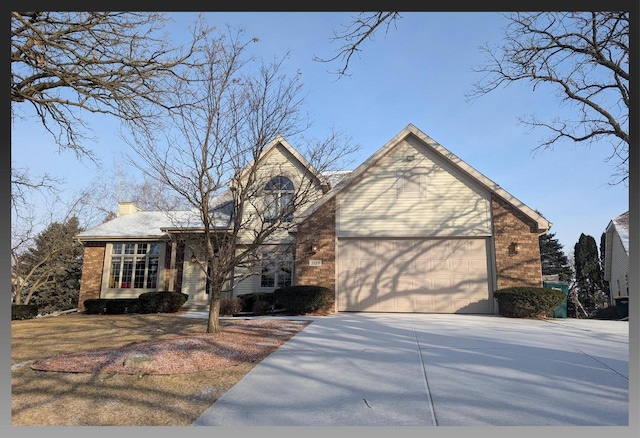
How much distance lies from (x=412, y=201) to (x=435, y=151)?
200cm

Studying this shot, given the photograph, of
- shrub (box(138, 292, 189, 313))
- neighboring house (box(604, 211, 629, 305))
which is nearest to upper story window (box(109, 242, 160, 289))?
shrub (box(138, 292, 189, 313))

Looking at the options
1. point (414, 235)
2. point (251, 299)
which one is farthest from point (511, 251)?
point (251, 299)

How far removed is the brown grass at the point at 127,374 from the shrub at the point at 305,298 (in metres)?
3.80

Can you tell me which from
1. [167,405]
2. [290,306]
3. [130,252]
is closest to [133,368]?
[167,405]

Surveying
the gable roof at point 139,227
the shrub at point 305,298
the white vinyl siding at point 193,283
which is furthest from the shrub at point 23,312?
the shrub at point 305,298

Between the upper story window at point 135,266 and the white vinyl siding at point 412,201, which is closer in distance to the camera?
the white vinyl siding at point 412,201

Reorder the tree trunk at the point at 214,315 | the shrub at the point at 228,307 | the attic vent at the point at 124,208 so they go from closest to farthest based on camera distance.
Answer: the tree trunk at the point at 214,315, the shrub at the point at 228,307, the attic vent at the point at 124,208

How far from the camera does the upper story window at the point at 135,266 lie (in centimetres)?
1847

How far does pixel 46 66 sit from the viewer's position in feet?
21.4

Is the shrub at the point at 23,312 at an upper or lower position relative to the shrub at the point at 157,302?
lower

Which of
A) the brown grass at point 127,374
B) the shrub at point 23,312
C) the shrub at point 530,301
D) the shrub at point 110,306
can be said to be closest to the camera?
the brown grass at point 127,374

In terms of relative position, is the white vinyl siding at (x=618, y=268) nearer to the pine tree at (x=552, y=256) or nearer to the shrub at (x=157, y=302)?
the pine tree at (x=552, y=256)

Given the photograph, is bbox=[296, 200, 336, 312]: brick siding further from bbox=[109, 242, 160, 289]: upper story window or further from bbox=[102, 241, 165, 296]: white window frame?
bbox=[109, 242, 160, 289]: upper story window

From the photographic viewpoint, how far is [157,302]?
16219mm
